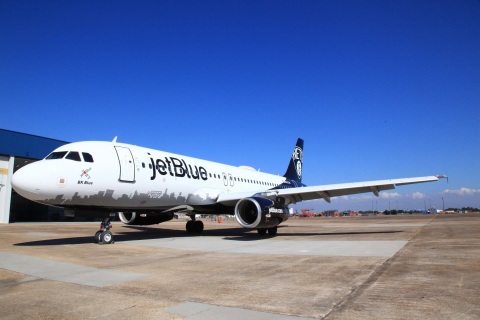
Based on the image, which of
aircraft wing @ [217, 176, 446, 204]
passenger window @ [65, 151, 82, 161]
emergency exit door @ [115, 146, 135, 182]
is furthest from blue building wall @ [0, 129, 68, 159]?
aircraft wing @ [217, 176, 446, 204]

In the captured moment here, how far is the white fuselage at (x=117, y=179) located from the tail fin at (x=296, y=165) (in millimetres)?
10550

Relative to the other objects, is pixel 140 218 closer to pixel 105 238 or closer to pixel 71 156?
pixel 105 238

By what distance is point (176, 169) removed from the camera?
607 inches

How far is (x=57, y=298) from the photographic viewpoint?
5102mm

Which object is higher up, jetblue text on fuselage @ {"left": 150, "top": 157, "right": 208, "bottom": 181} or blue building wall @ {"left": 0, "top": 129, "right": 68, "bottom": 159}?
blue building wall @ {"left": 0, "top": 129, "right": 68, "bottom": 159}

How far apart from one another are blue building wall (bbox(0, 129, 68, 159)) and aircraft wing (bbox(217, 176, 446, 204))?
933 inches

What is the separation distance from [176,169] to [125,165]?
2788 mm

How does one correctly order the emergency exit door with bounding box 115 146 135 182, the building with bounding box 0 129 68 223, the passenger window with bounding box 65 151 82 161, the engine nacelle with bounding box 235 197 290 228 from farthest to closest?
1. the building with bounding box 0 129 68 223
2. the engine nacelle with bounding box 235 197 290 228
3. the emergency exit door with bounding box 115 146 135 182
4. the passenger window with bounding box 65 151 82 161

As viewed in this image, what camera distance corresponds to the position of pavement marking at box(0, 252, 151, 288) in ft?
20.9

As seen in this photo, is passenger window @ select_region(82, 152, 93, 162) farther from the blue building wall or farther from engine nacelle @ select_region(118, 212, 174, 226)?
the blue building wall

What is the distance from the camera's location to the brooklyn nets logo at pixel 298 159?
90.7 ft

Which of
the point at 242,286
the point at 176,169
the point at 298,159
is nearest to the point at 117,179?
the point at 176,169

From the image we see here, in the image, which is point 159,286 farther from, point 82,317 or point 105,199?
point 105,199

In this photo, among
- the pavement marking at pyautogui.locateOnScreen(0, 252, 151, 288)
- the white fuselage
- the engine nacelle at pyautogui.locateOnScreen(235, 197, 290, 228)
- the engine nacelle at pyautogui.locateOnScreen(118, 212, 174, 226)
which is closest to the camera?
the pavement marking at pyautogui.locateOnScreen(0, 252, 151, 288)
